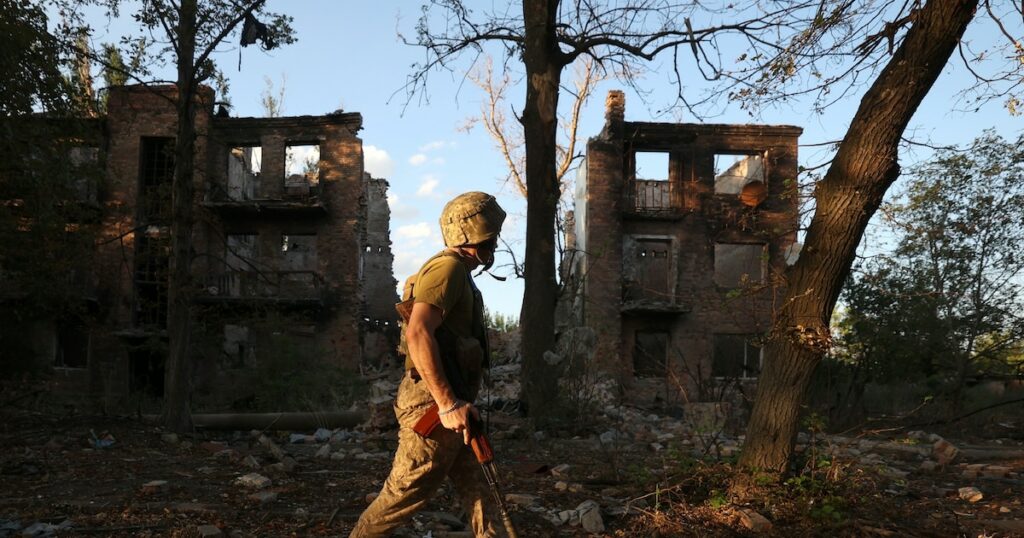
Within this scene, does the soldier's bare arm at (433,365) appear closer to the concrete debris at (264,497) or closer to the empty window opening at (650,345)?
the concrete debris at (264,497)

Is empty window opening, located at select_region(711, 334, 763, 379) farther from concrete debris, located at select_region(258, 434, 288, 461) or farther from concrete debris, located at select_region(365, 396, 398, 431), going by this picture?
concrete debris, located at select_region(258, 434, 288, 461)

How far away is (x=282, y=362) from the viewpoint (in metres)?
18.6

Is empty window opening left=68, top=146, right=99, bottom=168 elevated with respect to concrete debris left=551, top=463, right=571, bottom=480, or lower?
elevated

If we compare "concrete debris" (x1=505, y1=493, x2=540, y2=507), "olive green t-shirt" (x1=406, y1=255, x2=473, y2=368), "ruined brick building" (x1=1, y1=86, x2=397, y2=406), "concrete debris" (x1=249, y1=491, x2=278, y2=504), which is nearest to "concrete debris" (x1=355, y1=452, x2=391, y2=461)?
"concrete debris" (x1=249, y1=491, x2=278, y2=504)

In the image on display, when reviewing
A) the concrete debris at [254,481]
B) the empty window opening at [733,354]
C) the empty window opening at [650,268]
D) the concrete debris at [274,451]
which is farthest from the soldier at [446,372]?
the empty window opening at [733,354]

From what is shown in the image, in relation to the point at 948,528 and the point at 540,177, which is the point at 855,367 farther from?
the point at 948,528

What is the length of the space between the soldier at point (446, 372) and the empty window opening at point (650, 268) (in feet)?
64.6

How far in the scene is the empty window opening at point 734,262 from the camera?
2470 cm

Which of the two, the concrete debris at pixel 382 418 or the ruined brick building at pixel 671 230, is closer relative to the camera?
the concrete debris at pixel 382 418

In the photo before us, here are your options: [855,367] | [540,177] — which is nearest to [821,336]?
[540,177]

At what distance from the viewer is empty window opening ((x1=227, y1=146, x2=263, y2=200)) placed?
24219 millimetres

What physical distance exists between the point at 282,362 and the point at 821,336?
51.4ft

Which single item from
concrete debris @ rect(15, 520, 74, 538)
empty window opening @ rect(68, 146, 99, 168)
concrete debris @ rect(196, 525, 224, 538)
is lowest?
concrete debris @ rect(15, 520, 74, 538)

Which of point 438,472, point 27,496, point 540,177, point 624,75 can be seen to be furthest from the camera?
point 624,75
